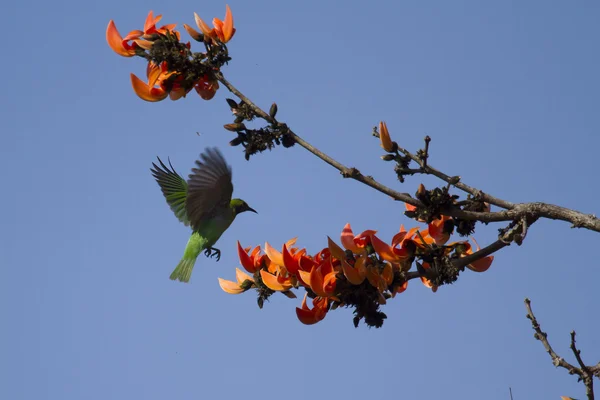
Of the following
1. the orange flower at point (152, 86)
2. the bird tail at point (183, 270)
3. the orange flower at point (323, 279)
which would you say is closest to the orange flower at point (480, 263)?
the orange flower at point (323, 279)

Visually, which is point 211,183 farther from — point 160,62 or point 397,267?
point 397,267

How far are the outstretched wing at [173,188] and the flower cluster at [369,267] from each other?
308 cm

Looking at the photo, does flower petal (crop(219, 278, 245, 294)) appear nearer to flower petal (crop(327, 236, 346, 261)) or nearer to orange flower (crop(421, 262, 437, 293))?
flower petal (crop(327, 236, 346, 261))

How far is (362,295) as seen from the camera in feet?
8.82

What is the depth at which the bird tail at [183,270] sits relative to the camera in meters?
6.16

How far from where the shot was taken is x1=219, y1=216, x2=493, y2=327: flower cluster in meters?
2.63

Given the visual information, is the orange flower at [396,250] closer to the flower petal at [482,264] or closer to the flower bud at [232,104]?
the flower petal at [482,264]

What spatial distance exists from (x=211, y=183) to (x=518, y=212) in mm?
2953

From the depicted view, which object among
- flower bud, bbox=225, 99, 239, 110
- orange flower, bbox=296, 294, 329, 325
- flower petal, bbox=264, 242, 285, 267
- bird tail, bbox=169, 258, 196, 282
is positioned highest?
bird tail, bbox=169, 258, 196, 282

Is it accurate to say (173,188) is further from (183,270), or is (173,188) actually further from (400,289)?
(400,289)

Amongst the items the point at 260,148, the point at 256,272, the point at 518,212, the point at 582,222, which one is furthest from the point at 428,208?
the point at 256,272

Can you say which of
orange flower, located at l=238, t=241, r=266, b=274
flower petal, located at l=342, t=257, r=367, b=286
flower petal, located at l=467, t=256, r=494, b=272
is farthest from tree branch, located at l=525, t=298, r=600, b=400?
orange flower, located at l=238, t=241, r=266, b=274

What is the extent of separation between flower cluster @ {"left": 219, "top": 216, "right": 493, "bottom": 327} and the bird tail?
3403mm

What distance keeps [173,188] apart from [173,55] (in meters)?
3.09
